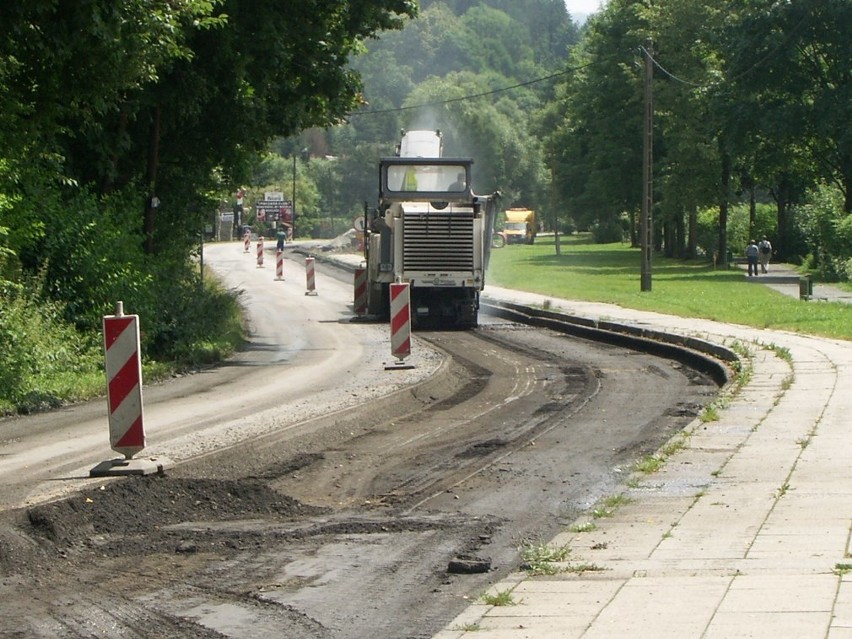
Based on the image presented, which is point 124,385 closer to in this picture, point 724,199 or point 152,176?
point 152,176

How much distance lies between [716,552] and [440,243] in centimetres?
2245

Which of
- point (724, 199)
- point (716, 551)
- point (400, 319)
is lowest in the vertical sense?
point (716, 551)

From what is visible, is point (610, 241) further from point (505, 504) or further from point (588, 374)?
point (505, 504)

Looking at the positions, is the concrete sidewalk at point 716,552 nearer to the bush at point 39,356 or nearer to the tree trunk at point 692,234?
the bush at point 39,356

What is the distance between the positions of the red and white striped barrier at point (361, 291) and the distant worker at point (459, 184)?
4.24 metres

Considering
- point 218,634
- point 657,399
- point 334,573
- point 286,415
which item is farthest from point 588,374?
point 218,634

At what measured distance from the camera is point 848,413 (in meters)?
12.8

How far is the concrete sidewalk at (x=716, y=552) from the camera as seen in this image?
573cm

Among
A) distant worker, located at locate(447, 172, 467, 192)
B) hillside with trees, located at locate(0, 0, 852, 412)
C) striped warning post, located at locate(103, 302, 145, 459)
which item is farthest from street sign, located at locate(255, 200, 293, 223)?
striped warning post, located at locate(103, 302, 145, 459)

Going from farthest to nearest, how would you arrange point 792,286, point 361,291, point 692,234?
point 692,234 < point 792,286 < point 361,291

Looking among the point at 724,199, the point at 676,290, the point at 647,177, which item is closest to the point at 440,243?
the point at 647,177

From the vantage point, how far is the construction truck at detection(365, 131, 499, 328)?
96.2 ft

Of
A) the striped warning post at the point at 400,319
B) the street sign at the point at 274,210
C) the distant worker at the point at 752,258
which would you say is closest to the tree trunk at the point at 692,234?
the distant worker at the point at 752,258

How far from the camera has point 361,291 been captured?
110 feet
